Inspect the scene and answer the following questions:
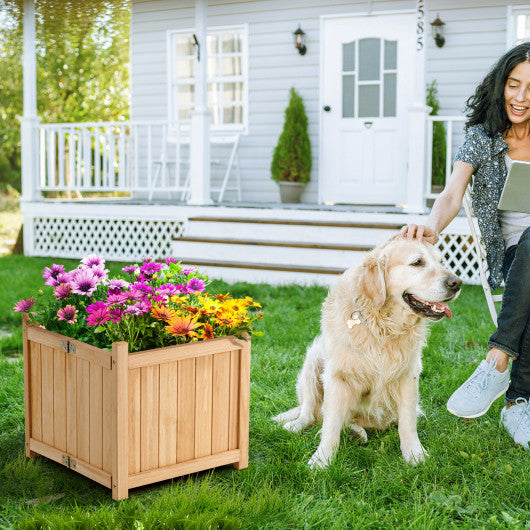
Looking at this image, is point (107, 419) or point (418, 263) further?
point (418, 263)

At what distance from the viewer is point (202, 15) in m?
7.48

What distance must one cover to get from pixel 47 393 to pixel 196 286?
0.68m

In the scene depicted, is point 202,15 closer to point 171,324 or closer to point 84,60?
point 171,324

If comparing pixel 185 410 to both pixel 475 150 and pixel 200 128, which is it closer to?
pixel 475 150

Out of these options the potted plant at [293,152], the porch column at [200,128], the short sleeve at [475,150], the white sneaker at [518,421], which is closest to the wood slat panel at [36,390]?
the white sneaker at [518,421]

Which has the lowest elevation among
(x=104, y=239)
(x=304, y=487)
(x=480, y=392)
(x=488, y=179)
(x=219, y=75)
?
(x=304, y=487)

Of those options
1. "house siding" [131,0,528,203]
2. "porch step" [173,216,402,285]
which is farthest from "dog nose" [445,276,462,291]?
"house siding" [131,0,528,203]

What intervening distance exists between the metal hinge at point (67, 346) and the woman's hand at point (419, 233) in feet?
4.16

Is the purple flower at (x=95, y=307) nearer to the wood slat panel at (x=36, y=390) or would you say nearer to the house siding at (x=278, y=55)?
the wood slat panel at (x=36, y=390)

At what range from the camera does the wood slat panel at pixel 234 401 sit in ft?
8.35

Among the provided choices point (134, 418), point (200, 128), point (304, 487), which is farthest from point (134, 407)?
point (200, 128)

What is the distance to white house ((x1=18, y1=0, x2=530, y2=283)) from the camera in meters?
6.92

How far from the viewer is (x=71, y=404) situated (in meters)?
2.45

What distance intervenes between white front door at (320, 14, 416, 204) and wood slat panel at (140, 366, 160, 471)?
20.9 ft
